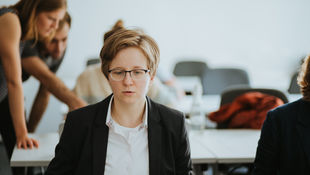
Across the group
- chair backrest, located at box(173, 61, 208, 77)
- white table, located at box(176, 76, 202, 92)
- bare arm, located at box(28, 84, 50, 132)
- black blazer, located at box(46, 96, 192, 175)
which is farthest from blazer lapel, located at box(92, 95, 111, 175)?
chair backrest, located at box(173, 61, 208, 77)

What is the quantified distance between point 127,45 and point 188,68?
397 centimetres

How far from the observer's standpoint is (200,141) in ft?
6.79

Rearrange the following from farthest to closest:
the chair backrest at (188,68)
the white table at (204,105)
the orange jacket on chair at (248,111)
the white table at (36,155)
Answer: the chair backrest at (188,68), the white table at (204,105), the orange jacket on chair at (248,111), the white table at (36,155)

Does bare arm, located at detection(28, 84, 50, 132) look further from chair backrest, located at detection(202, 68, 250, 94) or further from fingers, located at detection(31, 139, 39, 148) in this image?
chair backrest, located at detection(202, 68, 250, 94)

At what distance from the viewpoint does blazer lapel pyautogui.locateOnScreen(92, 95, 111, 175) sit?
131 cm

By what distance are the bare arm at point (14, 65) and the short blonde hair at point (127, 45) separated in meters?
0.72

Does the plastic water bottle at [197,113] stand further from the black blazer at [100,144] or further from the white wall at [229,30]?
the white wall at [229,30]

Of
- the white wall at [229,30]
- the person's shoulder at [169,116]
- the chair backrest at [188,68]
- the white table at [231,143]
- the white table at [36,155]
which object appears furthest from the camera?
the white wall at [229,30]

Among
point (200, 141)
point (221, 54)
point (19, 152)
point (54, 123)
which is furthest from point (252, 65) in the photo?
point (19, 152)

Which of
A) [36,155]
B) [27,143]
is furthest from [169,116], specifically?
[27,143]

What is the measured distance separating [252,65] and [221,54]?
52cm

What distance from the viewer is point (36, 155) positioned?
68.9 inches

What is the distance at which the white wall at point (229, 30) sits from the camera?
5.53 metres

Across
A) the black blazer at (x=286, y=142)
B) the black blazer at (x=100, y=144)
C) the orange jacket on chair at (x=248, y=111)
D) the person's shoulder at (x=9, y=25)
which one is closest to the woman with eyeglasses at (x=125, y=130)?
the black blazer at (x=100, y=144)
